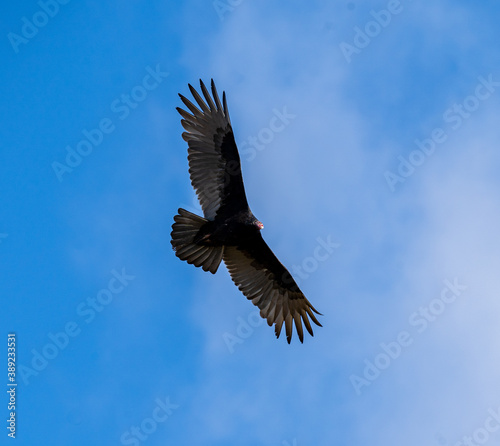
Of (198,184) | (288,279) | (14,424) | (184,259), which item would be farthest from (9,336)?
(288,279)

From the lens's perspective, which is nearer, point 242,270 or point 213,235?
point 213,235

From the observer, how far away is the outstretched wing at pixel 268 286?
12.5 m

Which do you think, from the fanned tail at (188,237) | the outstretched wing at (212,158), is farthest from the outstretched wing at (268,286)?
the outstretched wing at (212,158)

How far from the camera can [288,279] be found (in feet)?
41.3

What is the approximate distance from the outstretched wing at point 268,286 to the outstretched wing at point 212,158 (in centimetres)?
96

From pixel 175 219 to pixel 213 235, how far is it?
2.50ft

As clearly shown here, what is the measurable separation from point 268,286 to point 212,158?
9.26 ft

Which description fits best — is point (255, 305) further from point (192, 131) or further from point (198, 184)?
point (192, 131)

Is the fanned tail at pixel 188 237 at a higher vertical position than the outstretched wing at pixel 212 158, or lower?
lower

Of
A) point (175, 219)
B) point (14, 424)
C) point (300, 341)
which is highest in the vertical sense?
point (175, 219)

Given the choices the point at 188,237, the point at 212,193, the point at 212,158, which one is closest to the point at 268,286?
the point at 188,237

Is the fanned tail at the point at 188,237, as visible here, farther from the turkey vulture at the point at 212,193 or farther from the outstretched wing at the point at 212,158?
the outstretched wing at the point at 212,158

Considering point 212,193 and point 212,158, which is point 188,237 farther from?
point 212,158

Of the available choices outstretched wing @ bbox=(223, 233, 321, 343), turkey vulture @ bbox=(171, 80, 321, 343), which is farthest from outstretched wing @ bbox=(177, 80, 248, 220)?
outstretched wing @ bbox=(223, 233, 321, 343)
